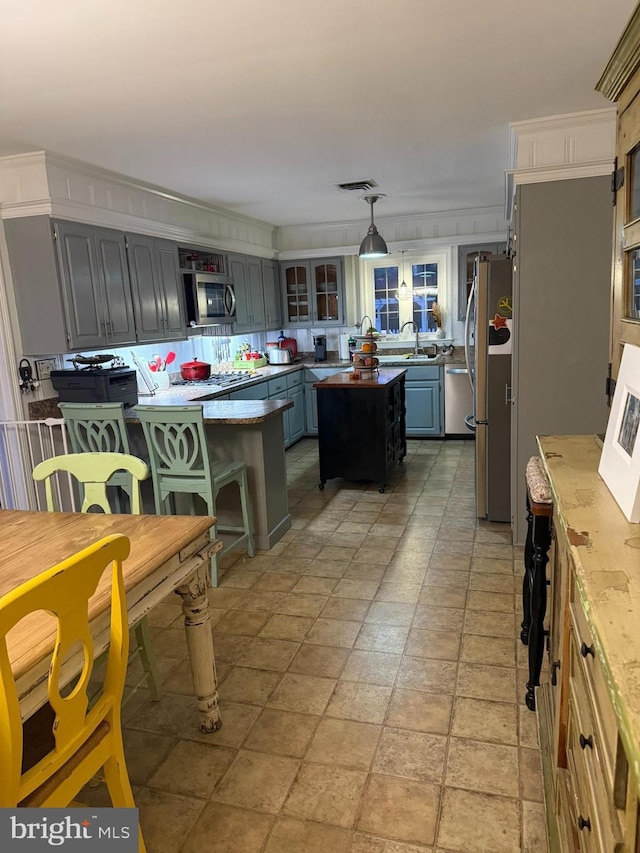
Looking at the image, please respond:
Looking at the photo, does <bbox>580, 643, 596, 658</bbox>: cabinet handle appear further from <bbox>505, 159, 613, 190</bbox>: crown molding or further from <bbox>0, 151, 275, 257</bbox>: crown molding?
<bbox>0, 151, 275, 257</bbox>: crown molding

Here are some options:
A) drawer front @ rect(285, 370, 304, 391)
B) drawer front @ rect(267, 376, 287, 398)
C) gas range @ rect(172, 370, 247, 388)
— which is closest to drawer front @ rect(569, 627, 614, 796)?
gas range @ rect(172, 370, 247, 388)

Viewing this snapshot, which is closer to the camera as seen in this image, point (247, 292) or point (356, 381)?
point (356, 381)

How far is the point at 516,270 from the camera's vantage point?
11.1 ft

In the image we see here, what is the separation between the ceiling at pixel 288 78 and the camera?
208 centimetres

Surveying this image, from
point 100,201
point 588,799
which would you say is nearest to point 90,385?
point 100,201

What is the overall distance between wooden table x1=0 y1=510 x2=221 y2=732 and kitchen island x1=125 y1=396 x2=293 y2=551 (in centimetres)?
148

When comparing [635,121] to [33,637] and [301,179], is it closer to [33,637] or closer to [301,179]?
[33,637]

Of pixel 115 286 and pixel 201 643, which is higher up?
pixel 115 286

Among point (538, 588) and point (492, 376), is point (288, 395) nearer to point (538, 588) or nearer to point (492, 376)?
point (492, 376)

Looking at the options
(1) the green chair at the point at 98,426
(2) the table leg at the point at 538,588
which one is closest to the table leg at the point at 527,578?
(2) the table leg at the point at 538,588

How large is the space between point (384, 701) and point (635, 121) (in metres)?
2.07

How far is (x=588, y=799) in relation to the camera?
105 centimetres

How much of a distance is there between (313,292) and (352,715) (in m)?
5.46

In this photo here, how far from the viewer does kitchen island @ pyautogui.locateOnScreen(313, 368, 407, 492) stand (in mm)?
4746
